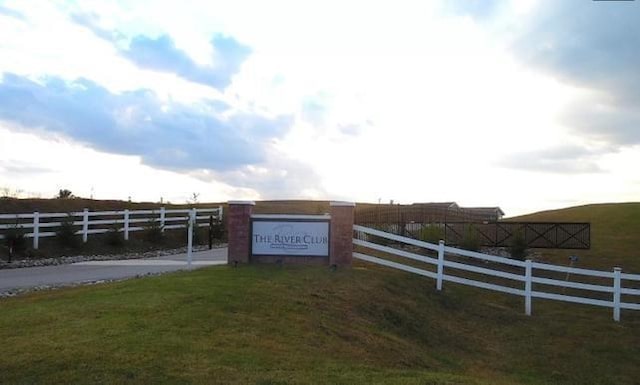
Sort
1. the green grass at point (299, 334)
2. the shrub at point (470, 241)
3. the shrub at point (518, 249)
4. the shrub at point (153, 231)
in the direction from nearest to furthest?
the green grass at point (299, 334) < the shrub at point (470, 241) < the shrub at point (518, 249) < the shrub at point (153, 231)

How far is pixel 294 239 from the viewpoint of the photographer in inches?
607

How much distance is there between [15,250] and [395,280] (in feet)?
44.1

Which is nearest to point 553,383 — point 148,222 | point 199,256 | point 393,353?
point 393,353

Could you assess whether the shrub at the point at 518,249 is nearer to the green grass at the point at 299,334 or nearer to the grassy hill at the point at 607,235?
→ the grassy hill at the point at 607,235

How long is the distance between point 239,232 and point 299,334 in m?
6.46

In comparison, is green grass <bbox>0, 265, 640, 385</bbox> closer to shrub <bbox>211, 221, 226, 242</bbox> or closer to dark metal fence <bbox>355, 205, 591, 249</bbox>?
dark metal fence <bbox>355, 205, 591, 249</bbox>

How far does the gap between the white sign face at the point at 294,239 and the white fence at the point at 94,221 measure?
16.1 ft

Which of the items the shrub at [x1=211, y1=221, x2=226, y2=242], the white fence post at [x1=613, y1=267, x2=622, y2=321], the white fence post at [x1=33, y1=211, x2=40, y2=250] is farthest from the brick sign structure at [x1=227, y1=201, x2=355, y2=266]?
the shrub at [x1=211, y1=221, x2=226, y2=242]

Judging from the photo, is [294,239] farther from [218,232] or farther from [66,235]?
[218,232]

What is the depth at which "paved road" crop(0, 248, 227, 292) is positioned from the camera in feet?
51.3

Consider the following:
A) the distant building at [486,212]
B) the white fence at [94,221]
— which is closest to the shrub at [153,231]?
the white fence at [94,221]

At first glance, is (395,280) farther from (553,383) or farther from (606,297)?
(606,297)

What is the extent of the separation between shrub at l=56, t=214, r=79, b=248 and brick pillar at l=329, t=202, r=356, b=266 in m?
12.6

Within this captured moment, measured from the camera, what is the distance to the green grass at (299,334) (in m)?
7.21
